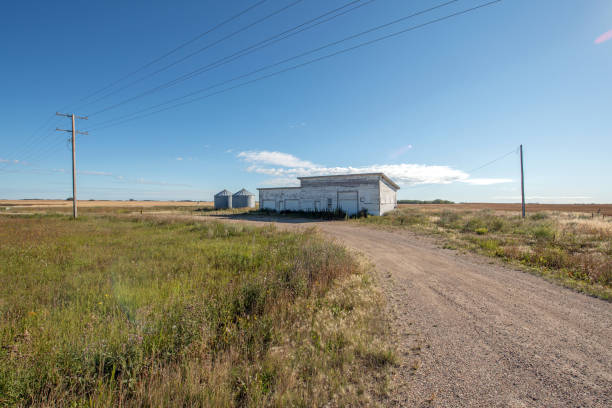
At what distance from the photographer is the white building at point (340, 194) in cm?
2797

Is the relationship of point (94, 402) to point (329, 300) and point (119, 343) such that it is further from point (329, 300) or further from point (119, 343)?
point (329, 300)

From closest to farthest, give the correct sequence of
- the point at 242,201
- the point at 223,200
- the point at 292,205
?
the point at 292,205 → the point at 242,201 → the point at 223,200

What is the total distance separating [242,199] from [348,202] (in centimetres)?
3122

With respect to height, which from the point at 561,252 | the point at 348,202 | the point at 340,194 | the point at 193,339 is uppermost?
the point at 340,194

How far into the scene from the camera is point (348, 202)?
1151 inches

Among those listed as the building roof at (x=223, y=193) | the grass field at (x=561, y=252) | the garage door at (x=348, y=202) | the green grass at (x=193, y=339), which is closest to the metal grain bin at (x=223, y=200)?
the building roof at (x=223, y=193)

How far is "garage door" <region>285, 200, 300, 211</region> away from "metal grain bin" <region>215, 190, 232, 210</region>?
2466 cm

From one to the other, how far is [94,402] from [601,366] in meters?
6.44

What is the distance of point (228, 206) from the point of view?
54781 millimetres

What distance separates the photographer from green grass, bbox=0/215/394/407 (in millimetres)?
2580

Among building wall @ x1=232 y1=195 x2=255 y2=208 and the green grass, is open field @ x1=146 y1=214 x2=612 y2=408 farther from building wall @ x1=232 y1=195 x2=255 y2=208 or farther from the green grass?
building wall @ x1=232 y1=195 x2=255 y2=208

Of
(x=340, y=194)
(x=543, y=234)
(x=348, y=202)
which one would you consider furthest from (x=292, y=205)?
(x=543, y=234)

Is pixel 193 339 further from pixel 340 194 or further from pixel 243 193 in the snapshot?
pixel 243 193

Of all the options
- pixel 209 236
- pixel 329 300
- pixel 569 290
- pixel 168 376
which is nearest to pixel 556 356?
pixel 329 300
